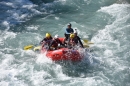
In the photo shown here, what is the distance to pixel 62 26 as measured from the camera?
17609 millimetres

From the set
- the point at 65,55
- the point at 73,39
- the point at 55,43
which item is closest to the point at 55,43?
the point at 55,43

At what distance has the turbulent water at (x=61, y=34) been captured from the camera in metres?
12.6

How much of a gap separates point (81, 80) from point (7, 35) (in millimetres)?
6143

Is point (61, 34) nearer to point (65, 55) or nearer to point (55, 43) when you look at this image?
point (55, 43)

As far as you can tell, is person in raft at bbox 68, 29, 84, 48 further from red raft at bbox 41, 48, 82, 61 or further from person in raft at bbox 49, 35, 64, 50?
red raft at bbox 41, 48, 82, 61

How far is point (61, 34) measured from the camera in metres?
16.6

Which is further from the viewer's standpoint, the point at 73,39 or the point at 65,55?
the point at 73,39

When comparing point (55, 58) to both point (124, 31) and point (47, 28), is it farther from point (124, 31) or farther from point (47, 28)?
point (124, 31)

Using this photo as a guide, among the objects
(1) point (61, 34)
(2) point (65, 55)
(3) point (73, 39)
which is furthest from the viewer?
(1) point (61, 34)

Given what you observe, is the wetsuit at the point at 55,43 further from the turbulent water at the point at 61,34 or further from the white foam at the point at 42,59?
the turbulent water at the point at 61,34

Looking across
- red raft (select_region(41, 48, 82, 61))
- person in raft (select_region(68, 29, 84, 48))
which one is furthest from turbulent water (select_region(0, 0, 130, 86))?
person in raft (select_region(68, 29, 84, 48))

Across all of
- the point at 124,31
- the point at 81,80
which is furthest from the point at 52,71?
the point at 124,31

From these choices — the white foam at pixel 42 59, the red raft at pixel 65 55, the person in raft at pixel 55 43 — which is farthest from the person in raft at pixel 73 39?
the white foam at pixel 42 59

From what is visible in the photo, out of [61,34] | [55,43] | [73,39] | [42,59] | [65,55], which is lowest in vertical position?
[42,59]
